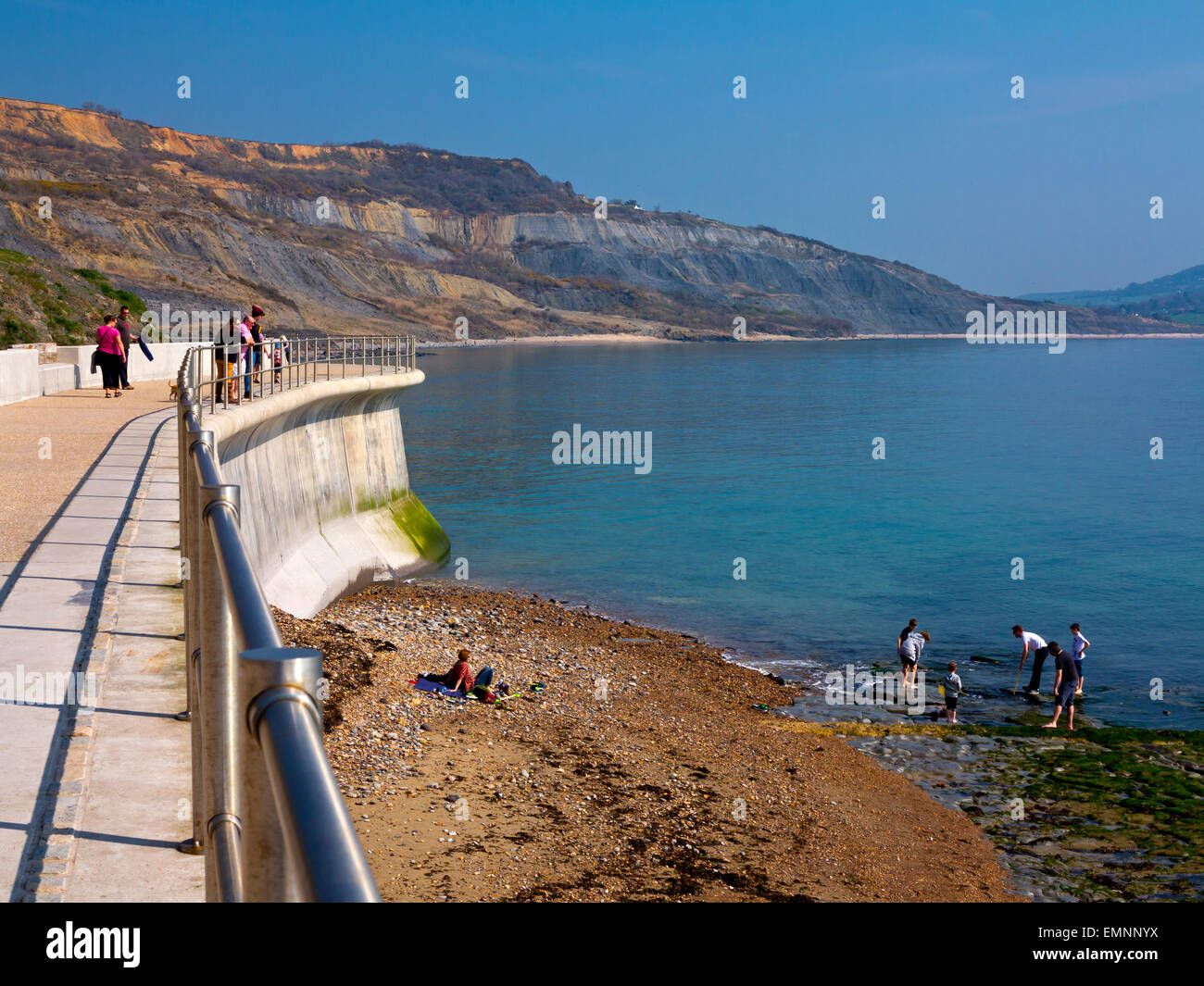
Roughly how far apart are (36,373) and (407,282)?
6507 inches


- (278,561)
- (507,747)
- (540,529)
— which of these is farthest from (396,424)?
(507,747)

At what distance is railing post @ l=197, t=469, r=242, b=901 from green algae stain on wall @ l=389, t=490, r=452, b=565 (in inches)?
1056

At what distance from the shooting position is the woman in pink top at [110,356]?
1030 inches

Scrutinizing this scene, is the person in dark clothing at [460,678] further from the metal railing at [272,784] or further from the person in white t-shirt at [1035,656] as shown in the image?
the metal railing at [272,784]

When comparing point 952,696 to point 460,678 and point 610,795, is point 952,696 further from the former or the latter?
point 460,678

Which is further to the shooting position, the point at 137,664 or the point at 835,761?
the point at 835,761

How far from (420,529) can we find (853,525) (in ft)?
53.0

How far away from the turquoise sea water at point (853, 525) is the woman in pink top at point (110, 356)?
904 centimetres

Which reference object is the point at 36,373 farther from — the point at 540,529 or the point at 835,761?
the point at 835,761

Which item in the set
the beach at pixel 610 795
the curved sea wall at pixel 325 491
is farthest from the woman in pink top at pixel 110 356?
the beach at pixel 610 795

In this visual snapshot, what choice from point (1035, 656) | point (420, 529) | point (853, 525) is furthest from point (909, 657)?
point (853, 525)

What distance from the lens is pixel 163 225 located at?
15162 centimetres

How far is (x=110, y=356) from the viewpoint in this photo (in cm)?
2698

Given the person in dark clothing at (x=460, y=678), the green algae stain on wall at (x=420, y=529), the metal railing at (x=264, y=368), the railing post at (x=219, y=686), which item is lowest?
the person in dark clothing at (x=460, y=678)
